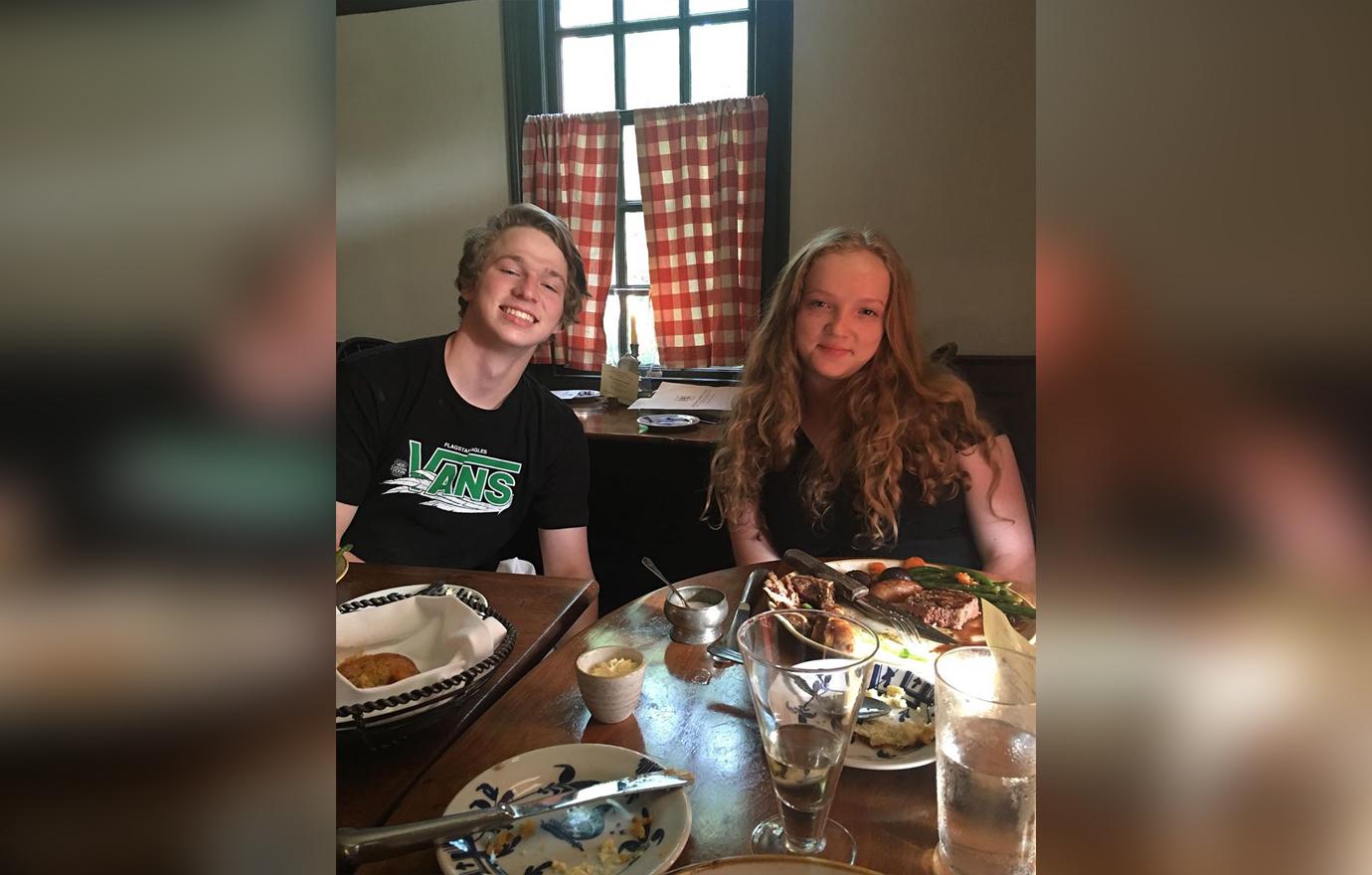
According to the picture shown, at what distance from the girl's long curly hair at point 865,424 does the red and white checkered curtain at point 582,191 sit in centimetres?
136

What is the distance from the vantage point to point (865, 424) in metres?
1.21

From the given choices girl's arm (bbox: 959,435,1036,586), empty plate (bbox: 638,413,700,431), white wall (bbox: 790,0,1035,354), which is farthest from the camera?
white wall (bbox: 790,0,1035,354)

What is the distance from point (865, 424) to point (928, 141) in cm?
138

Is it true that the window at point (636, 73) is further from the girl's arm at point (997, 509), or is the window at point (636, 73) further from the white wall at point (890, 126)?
the girl's arm at point (997, 509)

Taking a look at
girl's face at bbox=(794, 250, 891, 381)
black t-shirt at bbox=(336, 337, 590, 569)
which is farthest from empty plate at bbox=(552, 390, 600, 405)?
girl's face at bbox=(794, 250, 891, 381)

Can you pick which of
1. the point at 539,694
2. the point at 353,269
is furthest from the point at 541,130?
the point at 539,694

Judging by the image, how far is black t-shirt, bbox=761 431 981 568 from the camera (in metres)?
1.16

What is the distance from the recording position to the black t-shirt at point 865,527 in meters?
1.16

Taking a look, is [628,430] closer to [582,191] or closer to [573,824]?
[582,191]

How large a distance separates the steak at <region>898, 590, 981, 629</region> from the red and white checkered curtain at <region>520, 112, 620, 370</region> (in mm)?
1972
